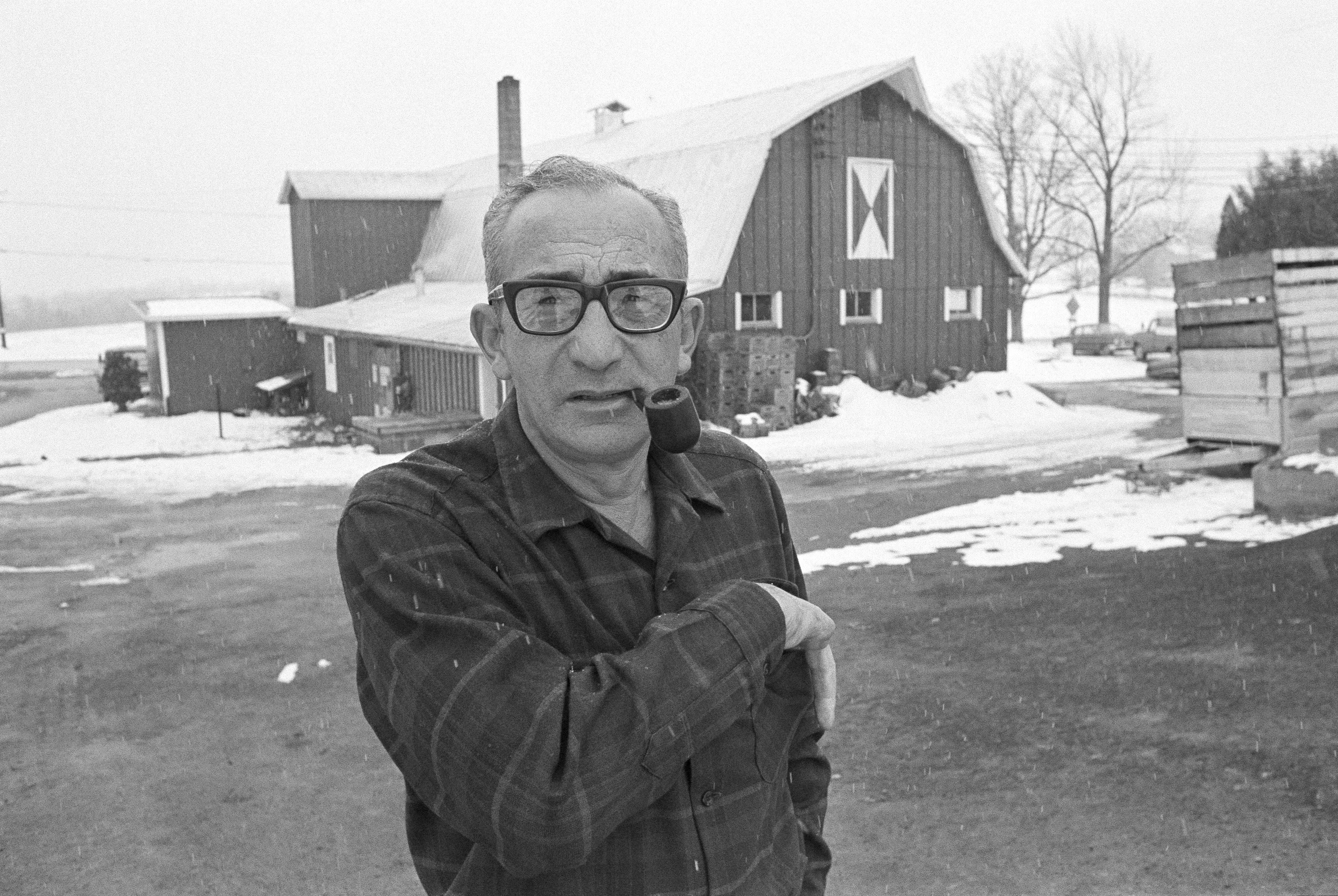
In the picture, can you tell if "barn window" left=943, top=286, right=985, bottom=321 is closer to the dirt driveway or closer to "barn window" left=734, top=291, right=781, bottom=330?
"barn window" left=734, top=291, right=781, bottom=330

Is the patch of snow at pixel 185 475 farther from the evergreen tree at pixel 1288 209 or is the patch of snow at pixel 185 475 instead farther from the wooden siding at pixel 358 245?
the evergreen tree at pixel 1288 209

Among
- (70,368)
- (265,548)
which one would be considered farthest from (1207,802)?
(70,368)

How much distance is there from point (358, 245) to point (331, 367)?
3.98 metres

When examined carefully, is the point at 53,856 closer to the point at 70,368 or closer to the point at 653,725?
the point at 653,725

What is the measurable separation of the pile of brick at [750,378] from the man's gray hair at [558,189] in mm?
17791

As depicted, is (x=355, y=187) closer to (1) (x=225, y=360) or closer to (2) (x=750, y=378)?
(1) (x=225, y=360)

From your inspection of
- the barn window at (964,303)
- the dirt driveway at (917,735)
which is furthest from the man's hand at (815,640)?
the barn window at (964,303)

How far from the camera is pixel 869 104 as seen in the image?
2236 centimetres

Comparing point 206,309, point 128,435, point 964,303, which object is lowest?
point 128,435

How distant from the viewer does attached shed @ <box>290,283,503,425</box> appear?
66.7ft

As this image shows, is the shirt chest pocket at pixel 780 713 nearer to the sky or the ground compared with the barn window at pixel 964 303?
nearer to the ground

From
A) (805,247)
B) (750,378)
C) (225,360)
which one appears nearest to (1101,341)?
(805,247)

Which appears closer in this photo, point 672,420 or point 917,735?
point 672,420

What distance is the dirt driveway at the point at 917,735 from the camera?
4859 mm
